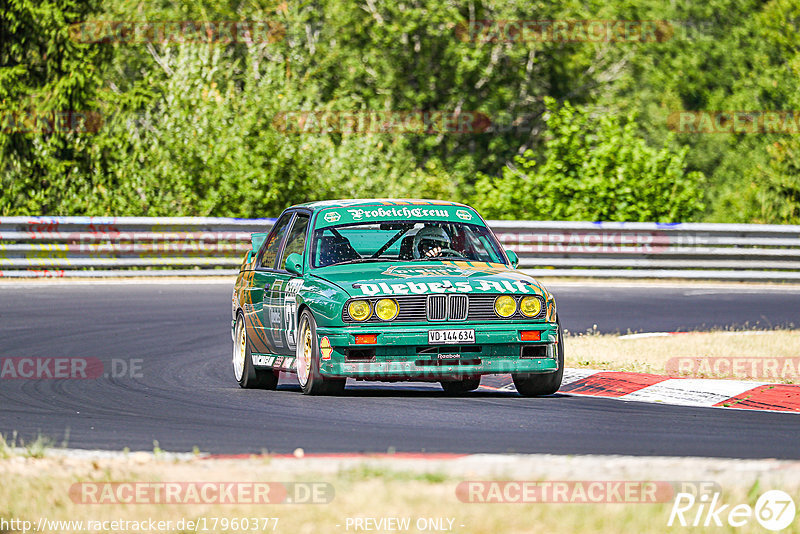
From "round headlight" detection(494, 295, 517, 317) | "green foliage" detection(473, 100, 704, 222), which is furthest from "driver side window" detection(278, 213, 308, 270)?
"green foliage" detection(473, 100, 704, 222)

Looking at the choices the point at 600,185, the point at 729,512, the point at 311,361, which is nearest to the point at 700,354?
the point at 311,361

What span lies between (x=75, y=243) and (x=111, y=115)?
7.88 metres

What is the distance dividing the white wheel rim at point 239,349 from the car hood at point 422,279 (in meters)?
1.53

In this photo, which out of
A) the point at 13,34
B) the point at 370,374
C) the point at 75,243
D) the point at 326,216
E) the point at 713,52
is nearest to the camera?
the point at 370,374

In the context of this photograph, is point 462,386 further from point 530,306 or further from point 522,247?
point 522,247

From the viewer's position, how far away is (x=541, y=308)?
10.3 meters

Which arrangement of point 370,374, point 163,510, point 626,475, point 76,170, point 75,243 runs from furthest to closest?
point 76,170, point 75,243, point 370,374, point 626,475, point 163,510

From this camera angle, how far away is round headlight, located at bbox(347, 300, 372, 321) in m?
9.95

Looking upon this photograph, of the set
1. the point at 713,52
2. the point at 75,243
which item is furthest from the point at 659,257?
the point at 713,52

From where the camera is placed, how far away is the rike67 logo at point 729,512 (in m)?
5.45

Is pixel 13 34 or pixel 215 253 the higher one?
pixel 13 34

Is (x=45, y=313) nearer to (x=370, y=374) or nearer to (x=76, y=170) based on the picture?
(x=370, y=374)

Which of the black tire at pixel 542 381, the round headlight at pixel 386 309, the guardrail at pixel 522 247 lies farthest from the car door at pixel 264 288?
the guardrail at pixel 522 247

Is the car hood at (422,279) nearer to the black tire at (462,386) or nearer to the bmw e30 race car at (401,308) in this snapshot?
the bmw e30 race car at (401,308)
